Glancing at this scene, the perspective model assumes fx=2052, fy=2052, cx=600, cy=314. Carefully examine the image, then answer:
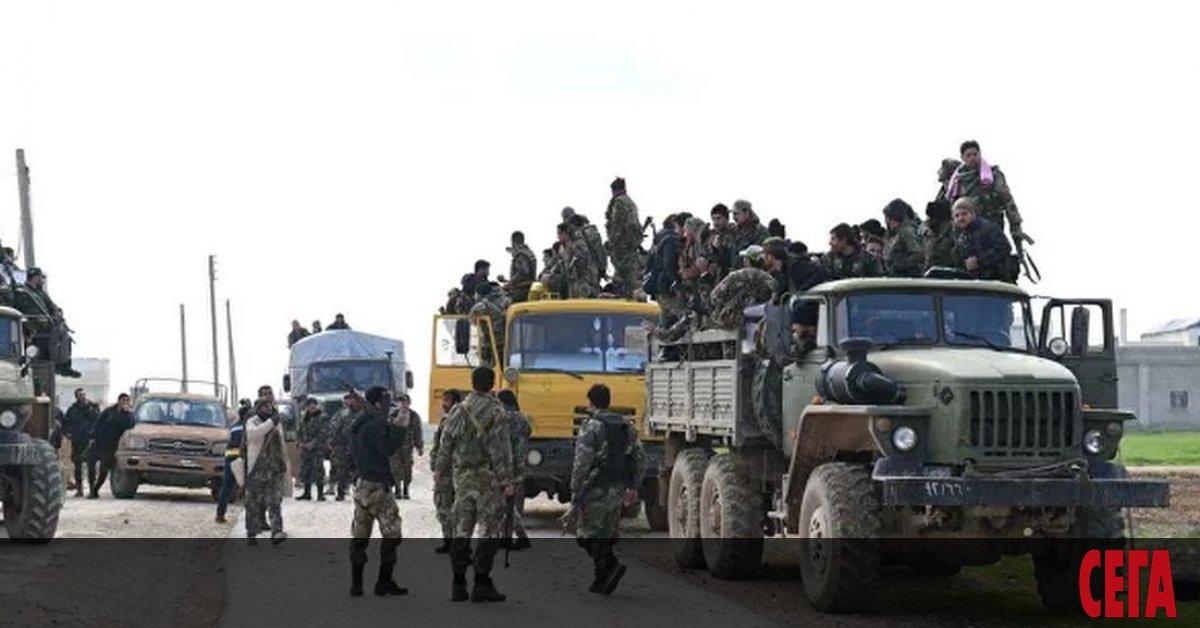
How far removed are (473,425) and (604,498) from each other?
1349mm

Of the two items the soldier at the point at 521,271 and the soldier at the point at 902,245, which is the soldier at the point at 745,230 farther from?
the soldier at the point at 521,271

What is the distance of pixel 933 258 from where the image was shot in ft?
60.2

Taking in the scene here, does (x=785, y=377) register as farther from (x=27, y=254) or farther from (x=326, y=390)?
(x=27, y=254)

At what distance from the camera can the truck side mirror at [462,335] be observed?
26.3m

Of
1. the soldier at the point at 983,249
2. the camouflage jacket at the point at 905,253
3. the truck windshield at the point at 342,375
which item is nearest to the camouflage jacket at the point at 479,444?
the camouflage jacket at the point at 905,253

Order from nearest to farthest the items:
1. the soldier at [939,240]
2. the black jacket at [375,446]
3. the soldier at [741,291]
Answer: the black jacket at [375,446] → the soldier at [939,240] → the soldier at [741,291]

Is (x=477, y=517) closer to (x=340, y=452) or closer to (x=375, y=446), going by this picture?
(x=375, y=446)

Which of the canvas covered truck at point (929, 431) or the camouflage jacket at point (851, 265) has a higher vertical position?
the camouflage jacket at point (851, 265)

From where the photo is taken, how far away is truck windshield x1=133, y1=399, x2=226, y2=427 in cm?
3766

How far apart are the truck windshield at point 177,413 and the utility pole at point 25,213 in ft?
55.0

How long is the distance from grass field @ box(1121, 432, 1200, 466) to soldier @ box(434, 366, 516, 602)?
3516 cm

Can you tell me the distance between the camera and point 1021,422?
15.6 metres

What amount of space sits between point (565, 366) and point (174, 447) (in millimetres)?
11906

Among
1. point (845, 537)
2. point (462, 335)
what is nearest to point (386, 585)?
point (845, 537)
